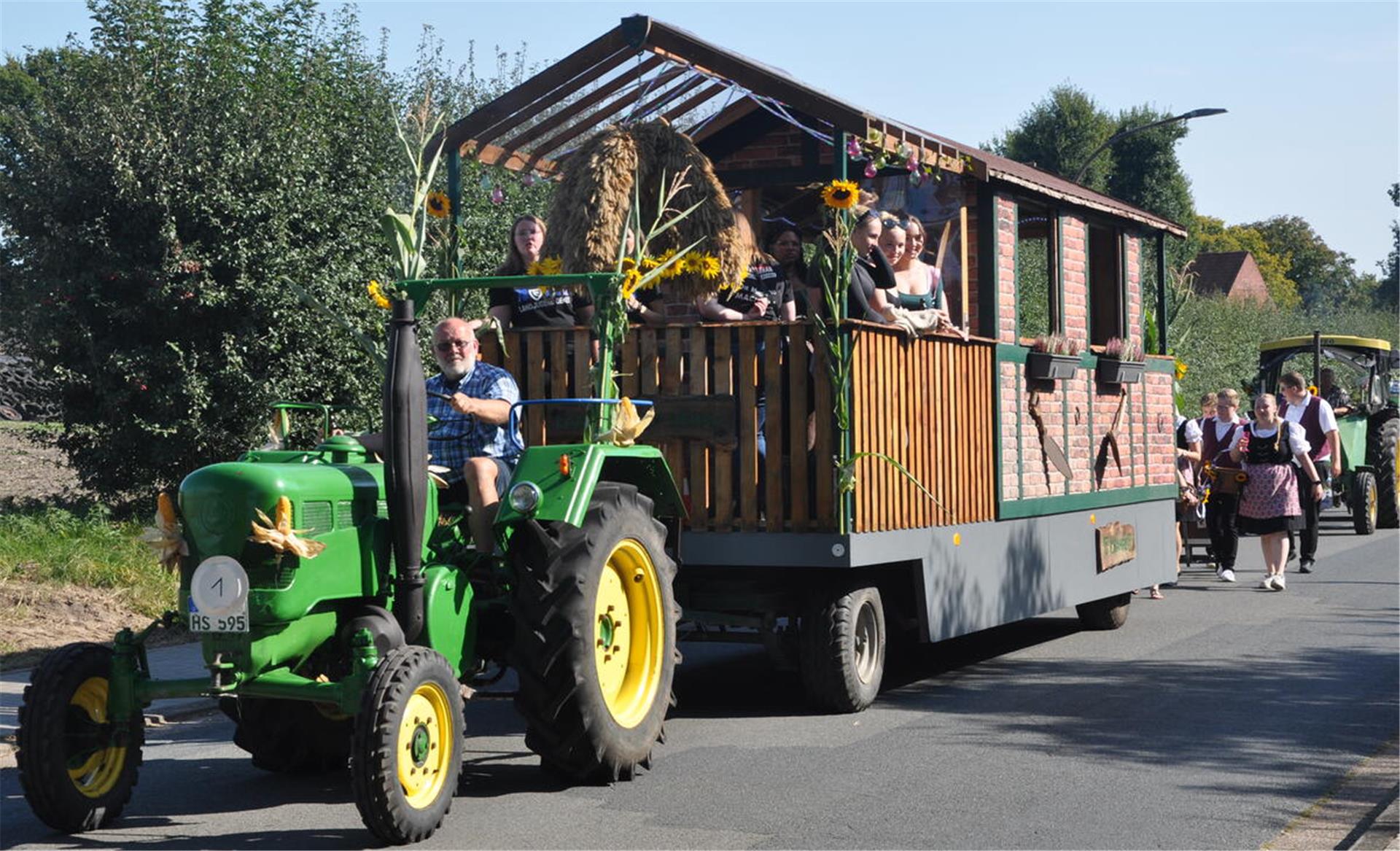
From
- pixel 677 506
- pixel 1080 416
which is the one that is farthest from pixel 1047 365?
pixel 677 506

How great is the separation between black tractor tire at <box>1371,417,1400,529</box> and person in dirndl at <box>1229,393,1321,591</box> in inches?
347

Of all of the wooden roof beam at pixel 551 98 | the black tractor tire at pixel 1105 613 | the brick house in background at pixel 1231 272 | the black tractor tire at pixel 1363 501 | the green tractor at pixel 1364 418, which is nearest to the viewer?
the wooden roof beam at pixel 551 98

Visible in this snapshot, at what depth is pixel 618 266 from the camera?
7531 mm

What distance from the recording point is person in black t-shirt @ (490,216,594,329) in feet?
30.0

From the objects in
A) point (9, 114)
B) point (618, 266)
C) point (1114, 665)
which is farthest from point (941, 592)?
point (9, 114)

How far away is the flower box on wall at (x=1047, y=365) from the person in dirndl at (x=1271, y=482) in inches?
196

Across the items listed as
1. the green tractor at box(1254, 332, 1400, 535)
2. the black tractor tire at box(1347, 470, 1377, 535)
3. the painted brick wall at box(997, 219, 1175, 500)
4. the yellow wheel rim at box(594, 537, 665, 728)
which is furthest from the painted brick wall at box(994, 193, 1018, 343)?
the black tractor tire at box(1347, 470, 1377, 535)

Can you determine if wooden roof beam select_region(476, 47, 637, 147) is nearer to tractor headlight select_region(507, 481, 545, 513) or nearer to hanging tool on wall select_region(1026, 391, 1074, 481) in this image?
hanging tool on wall select_region(1026, 391, 1074, 481)

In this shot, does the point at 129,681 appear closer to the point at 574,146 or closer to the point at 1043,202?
the point at 574,146

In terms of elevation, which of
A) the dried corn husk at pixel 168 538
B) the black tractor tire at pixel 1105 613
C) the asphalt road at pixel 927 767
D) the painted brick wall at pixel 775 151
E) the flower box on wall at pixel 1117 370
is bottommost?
the asphalt road at pixel 927 767

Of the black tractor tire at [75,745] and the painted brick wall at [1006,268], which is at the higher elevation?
the painted brick wall at [1006,268]

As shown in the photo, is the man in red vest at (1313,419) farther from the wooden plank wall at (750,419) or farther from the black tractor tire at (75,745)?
the black tractor tire at (75,745)

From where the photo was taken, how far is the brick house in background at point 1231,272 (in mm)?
79062

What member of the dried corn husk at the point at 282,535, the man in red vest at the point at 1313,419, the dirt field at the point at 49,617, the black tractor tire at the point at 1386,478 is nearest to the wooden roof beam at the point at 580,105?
the dirt field at the point at 49,617
